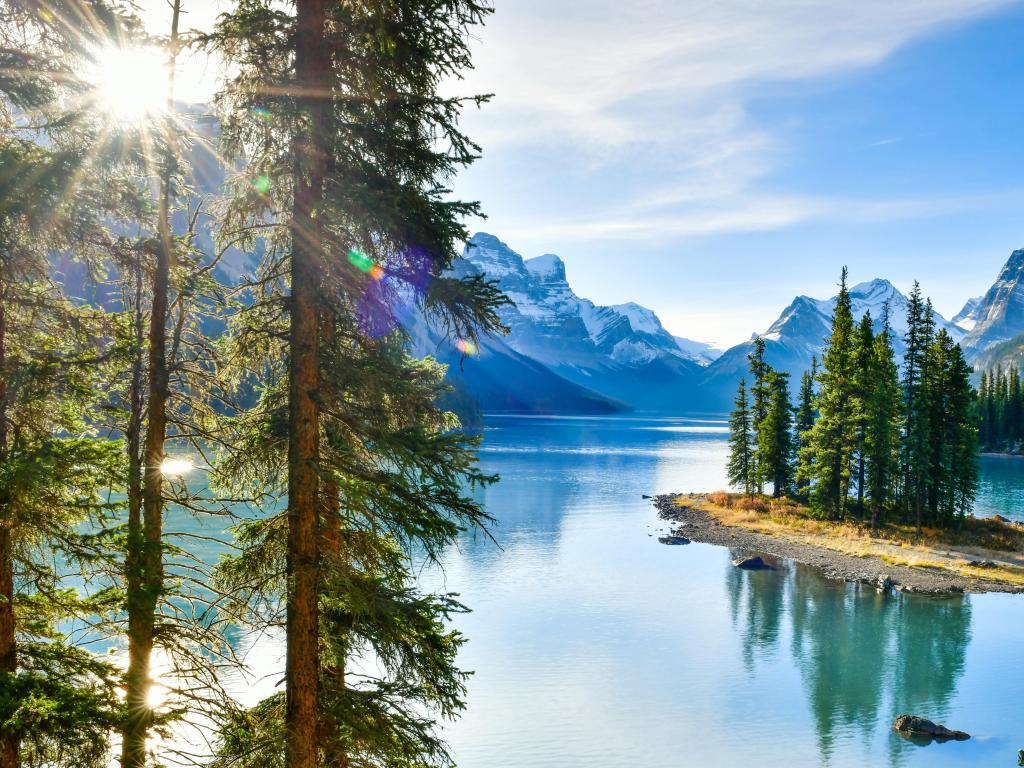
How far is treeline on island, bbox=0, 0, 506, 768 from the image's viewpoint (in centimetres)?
795

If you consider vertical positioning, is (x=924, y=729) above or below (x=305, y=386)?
below

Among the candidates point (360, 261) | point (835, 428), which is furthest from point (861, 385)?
point (360, 261)

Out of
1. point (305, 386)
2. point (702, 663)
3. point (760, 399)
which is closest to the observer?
point (305, 386)

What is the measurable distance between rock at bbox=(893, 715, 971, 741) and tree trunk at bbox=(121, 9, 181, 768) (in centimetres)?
2759

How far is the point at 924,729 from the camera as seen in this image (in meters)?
26.6

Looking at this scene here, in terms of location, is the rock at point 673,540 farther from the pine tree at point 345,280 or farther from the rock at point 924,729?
the pine tree at point 345,280

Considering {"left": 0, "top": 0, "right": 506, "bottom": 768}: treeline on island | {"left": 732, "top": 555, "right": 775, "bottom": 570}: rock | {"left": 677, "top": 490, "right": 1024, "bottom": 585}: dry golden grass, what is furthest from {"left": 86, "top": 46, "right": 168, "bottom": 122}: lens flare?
{"left": 677, "top": 490, "right": 1024, "bottom": 585}: dry golden grass

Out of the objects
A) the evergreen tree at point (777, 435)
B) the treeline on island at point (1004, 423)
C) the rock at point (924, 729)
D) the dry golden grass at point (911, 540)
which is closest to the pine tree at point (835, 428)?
the dry golden grass at point (911, 540)

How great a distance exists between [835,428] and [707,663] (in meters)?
30.4

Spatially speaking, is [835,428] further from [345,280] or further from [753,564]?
[345,280]

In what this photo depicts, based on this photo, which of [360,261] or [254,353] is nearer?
[360,261]

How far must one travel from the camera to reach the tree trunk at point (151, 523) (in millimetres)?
8773

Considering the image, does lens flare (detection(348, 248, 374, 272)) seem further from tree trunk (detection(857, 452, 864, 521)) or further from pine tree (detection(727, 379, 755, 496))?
pine tree (detection(727, 379, 755, 496))

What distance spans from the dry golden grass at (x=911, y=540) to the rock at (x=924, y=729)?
2216 centimetres
